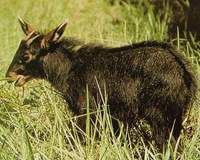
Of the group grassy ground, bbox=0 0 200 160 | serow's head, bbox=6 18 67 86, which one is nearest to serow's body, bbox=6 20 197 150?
serow's head, bbox=6 18 67 86

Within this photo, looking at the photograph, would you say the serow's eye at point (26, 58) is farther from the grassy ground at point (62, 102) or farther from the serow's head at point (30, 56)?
the grassy ground at point (62, 102)

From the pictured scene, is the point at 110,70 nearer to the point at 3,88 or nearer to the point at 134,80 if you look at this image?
the point at 134,80

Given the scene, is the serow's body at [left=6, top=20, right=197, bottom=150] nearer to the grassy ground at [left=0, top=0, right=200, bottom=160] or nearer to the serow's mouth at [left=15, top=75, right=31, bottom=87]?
the serow's mouth at [left=15, top=75, right=31, bottom=87]

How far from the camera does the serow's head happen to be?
22.8 feet

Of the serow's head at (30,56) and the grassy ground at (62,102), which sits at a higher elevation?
the serow's head at (30,56)

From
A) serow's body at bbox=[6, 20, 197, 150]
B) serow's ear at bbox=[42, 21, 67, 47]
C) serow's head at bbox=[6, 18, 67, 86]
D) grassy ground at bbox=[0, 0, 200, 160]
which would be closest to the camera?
grassy ground at bbox=[0, 0, 200, 160]

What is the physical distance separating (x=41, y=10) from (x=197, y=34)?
9.42ft

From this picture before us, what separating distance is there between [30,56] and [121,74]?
37.9 inches

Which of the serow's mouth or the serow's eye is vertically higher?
Answer: the serow's eye

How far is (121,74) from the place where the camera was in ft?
21.4

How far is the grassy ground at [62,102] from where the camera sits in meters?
5.53

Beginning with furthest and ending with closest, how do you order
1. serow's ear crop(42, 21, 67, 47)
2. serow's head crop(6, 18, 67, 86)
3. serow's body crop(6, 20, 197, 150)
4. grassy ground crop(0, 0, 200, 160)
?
serow's head crop(6, 18, 67, 86)
serow's ear crop(42, 21, 67, 47)
serow's body crop(6, 20, 197, 150)
grassy ground crop(0, 0, 200, 160)

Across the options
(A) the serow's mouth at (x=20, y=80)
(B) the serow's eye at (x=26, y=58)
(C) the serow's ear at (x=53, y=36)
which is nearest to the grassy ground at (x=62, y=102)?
(A) the serow's mouth at (x=20, y=80)

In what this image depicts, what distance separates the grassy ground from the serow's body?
0.20 m
